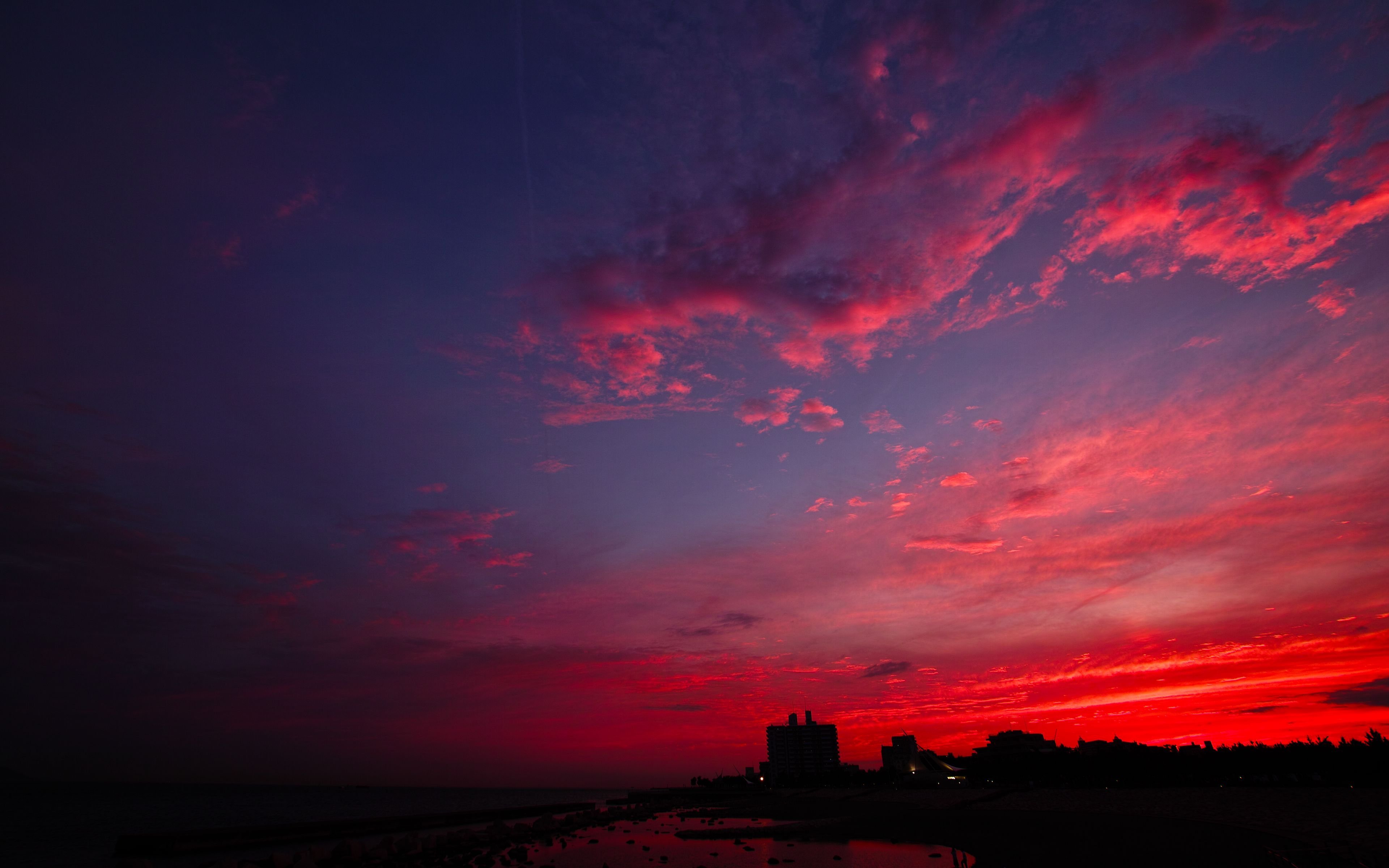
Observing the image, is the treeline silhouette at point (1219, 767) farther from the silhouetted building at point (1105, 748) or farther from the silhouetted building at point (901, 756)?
the silhouetted building at point (901, 756)

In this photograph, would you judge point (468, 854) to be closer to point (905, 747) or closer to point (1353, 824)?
point (1353, 824)

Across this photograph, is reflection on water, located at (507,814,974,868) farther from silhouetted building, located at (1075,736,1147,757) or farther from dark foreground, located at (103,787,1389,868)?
silhouetted building, located at (1075,736,1147,757)

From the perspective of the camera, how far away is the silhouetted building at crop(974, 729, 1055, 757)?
15050 centimetres

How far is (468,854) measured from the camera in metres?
40.6

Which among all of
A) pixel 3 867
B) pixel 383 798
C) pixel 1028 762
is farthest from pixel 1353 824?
pixel 383 798

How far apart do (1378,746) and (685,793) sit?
→ 145m

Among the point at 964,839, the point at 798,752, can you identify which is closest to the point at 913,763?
the point at 798,752

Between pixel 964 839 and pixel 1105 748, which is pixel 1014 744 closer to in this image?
pixel 1105 748

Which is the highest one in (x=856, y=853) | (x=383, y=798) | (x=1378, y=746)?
(x=1378, y=746)

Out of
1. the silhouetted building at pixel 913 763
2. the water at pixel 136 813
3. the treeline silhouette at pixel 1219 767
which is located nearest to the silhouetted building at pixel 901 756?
the silhouetted building at pixel 913 763

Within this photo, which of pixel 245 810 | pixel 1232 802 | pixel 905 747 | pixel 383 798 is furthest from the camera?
pixel 383 798

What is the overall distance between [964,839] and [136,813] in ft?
406

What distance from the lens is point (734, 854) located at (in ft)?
119

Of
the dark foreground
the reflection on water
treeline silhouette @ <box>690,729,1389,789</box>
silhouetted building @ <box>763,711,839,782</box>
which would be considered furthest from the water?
treeline silhouette @ <box>690,729,1389,789</box>
